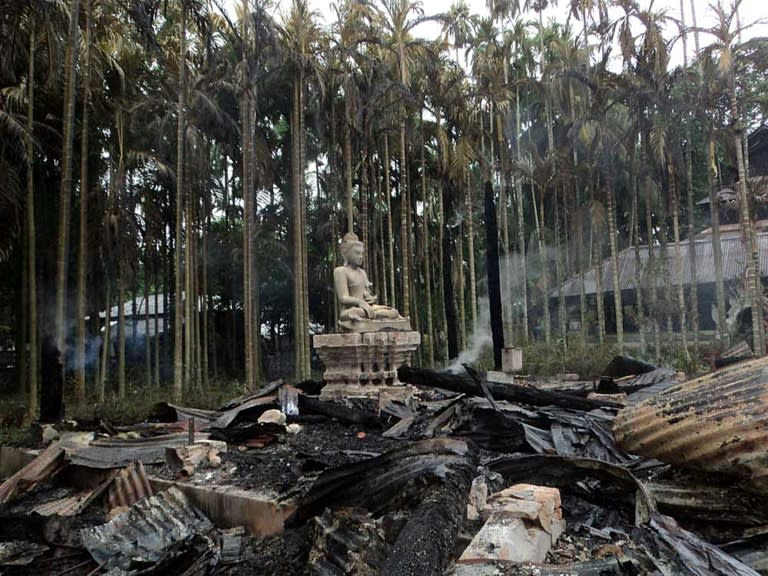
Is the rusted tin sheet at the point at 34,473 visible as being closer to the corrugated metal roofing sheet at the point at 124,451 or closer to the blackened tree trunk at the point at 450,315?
the corrugated metal roofing sheet at the point at 124,451

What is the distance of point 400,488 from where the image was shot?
3395mm

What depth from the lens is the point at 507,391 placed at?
22.2 feet

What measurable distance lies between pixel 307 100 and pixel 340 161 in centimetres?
269

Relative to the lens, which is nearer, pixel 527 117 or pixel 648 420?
pixel 648 420

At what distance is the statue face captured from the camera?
344 inches

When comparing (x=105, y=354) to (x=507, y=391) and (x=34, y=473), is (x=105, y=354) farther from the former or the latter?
(x=507, y=391)

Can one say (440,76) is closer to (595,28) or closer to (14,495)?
(595,28)

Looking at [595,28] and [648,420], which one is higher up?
[595,28]

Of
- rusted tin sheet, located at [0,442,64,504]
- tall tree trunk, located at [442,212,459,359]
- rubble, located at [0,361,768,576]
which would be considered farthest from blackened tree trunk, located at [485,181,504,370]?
rusted tin sheet, located at [0,442,64,504]

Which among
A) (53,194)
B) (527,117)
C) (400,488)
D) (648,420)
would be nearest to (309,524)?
(400,488)

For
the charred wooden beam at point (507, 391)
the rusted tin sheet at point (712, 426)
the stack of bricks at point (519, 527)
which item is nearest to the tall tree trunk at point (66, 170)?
the charred wooden beam at point (507, 391)

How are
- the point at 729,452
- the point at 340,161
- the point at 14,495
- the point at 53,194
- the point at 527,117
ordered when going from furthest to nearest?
the point at 527,117, the point at 340,161, the point at 53,194, the point at 14,495, the point at 729,452

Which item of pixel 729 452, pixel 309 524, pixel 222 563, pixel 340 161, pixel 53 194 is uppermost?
pixel 340 161

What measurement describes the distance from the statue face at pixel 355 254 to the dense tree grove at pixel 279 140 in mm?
2731
